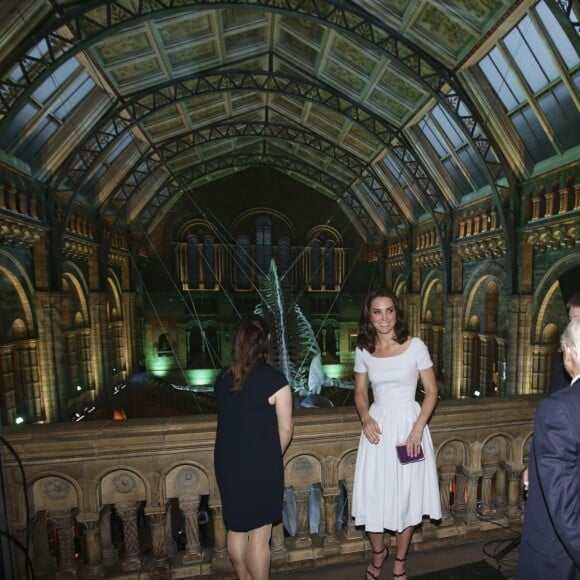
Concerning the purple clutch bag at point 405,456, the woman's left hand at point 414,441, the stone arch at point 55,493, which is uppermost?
the woman's left hand at point 414,441

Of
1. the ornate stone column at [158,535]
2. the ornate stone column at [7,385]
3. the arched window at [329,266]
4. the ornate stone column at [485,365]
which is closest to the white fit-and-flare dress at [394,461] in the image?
the ornate stone column at [158,535]

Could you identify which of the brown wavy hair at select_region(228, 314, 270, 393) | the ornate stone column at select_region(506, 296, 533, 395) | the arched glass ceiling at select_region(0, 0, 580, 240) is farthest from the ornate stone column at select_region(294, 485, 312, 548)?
the ornate stone column at select_region(506, 296, 533, 395)

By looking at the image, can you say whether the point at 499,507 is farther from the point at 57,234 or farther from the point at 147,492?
the point at 57,234

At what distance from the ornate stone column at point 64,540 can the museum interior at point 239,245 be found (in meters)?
0.02

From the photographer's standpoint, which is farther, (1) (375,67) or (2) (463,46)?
(1) (375,67)

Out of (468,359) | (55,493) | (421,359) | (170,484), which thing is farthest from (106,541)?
(468,359)

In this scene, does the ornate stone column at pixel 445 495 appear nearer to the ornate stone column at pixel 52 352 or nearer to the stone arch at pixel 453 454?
the stone arch at pixel 453 454

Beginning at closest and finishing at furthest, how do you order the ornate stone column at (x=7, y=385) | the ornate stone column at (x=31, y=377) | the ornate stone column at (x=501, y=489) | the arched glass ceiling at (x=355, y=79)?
the ornate stone column at (x=501, y=489)
the arched glass ceiling at (x=355, y=79)
the ornate stone column at (x=7, y=385)
the ornate stone column at (x=31, y=377)

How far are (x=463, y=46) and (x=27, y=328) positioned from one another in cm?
1299

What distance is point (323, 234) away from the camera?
22.4m

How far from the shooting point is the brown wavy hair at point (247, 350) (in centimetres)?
180

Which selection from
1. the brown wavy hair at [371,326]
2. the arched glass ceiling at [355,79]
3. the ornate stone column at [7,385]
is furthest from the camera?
the ornate stone column at [7,385]

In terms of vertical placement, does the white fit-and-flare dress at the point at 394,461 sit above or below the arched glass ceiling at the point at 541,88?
below

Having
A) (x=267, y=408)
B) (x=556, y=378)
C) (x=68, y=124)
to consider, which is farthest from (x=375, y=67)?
(x=267, y=408)
